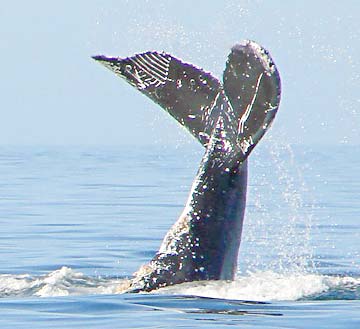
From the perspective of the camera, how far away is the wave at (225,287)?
428 inches

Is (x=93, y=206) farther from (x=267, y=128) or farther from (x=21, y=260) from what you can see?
(x=267, y=128)

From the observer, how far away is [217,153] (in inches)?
454

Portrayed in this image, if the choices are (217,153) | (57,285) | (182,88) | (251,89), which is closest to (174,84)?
(182,88)

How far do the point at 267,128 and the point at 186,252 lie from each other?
1.36 meters

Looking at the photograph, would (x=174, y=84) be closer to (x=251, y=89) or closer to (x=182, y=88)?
(x=182, y=88)

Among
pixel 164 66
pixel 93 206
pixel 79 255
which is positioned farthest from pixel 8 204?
pixel 164 66

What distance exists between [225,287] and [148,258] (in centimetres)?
574

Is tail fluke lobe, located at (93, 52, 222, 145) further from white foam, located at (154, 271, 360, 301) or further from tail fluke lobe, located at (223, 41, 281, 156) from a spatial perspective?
white foam, located at (154, 271, 360, 301)

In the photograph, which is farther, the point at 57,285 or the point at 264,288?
the point at 57,285

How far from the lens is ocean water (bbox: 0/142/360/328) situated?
32.1 ft

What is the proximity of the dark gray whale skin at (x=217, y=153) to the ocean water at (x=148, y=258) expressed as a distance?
323mm

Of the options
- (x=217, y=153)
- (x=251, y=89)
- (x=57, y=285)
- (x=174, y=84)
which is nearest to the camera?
(x=251, y=89)

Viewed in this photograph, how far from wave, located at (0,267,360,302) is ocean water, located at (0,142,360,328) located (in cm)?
1

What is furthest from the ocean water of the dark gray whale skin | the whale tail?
the whale tail
